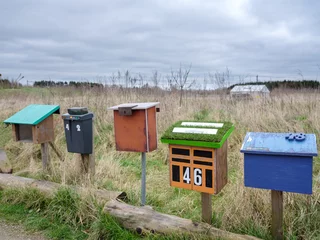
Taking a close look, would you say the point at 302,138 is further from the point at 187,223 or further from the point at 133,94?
the point at 133,94

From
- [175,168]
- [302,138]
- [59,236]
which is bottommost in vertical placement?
[59,236]

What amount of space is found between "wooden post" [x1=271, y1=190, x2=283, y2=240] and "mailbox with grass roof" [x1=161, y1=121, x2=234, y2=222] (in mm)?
448

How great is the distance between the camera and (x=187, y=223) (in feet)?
8.80

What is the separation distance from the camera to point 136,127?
3.09 meters

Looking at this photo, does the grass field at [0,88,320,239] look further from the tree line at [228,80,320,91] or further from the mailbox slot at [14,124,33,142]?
the tree line at [228,80,320,91]

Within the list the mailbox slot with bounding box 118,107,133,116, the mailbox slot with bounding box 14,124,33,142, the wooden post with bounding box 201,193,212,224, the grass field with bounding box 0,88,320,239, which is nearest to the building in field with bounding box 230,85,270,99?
the grass field with bounding box 0,88,320,239

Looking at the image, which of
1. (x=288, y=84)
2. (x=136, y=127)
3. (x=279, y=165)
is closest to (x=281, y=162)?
(x=279, y=165)

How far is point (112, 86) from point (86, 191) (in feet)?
20.9

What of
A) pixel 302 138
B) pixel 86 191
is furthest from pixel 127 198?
pixel 302 138

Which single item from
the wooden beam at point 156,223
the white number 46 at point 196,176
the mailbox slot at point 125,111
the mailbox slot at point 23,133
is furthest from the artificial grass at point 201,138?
the mailbox slot at point 23,133

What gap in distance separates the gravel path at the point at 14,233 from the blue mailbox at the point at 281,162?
7.28 feet

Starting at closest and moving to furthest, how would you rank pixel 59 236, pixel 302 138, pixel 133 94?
pixel 302 138, pixel 59 236, pixel 133 94

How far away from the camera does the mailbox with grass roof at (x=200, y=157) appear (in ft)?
8.14

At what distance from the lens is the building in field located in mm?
8634
